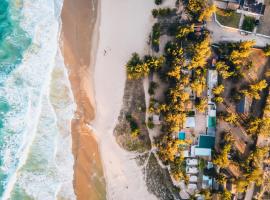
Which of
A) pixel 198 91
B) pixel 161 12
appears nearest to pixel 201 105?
pixel 198 91

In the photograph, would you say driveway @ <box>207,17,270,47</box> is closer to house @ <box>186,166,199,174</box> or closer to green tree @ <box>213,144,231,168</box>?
green tree @ <box>213,144,231,168</box>

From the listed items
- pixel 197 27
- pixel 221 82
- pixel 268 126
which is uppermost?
pixel 197 27

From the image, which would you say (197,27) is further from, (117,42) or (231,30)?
(117,42)

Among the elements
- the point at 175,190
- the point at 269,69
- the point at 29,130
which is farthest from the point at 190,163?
the point at 29,130

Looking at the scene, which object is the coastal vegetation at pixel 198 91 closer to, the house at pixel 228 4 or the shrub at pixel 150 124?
the shrub at pixel 150 124

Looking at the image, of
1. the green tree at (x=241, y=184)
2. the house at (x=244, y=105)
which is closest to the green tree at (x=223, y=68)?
the house at (x=244, y=105)
